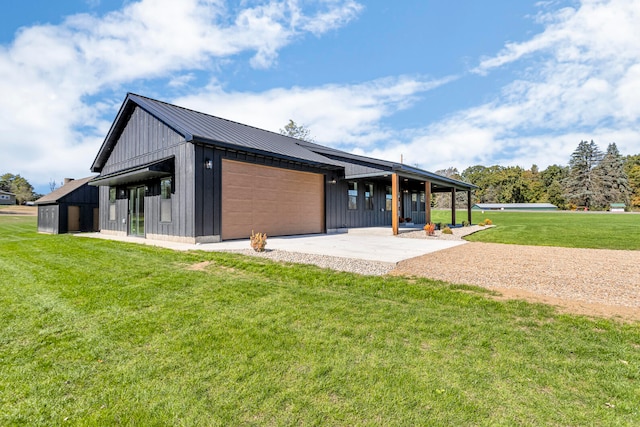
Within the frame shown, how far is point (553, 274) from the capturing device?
5.50 m

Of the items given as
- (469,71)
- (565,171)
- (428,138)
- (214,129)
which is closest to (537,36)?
(469,71)

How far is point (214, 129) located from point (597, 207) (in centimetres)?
7348

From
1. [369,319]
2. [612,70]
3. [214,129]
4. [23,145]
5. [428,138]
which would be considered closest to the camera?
[369,319]

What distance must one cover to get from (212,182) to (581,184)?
74.6m

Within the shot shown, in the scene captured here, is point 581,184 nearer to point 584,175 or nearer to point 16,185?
point 584,175

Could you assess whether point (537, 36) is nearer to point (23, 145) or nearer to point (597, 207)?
point (23, 145)

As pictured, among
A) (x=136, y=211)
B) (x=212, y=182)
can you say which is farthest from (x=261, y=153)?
(x=136, y=211)

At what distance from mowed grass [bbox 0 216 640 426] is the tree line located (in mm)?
60162

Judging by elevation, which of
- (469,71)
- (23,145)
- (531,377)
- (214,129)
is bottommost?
(531,377)

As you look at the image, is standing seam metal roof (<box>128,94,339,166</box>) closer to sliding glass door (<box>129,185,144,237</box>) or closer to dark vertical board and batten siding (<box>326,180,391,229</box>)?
Answer: dark vertical board and batten siding (<box>326,180,391,229</box>)

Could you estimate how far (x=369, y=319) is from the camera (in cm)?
340

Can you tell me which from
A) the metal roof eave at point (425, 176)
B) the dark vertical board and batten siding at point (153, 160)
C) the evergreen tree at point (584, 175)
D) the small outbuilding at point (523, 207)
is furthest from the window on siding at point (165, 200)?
the evergreen tree at point (584, 175)

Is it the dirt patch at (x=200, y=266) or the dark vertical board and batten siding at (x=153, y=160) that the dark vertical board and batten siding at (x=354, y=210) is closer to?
the dark vertical board and batten siding at (x=153, y=160)

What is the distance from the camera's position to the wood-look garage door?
10.9 meters
